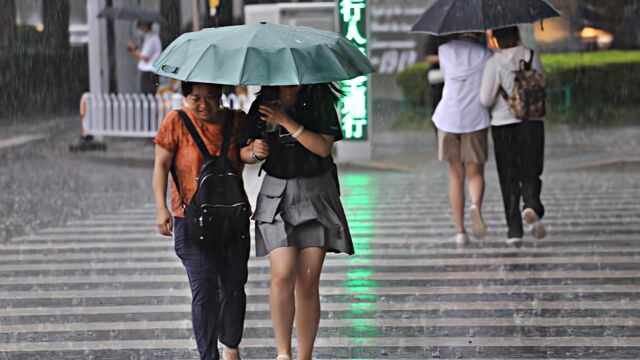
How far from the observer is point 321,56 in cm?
561

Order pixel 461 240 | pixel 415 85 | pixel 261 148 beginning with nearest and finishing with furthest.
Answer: pixel 261 148
pixel 461 240
pixel 415 85

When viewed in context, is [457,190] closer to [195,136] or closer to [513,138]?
[513,138]

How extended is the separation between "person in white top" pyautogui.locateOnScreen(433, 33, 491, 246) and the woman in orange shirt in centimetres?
401

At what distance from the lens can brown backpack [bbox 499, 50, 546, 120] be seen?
31.3 ft

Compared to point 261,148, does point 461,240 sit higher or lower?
lower

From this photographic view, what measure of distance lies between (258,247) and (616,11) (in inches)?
684

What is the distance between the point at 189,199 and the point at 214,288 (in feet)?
1.43

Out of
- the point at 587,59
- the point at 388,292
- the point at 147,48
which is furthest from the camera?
the point at 587,59

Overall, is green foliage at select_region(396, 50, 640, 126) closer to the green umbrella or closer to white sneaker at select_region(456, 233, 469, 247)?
white sneaker at select_region(456, 233, 469, 247)

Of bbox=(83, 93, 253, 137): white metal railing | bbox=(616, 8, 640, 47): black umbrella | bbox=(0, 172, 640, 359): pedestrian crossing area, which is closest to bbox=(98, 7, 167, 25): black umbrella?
bbox=(83, 93, 253, 137): white metal railing

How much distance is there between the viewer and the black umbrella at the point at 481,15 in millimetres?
9328

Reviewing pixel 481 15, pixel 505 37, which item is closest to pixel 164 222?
pixel 481 15

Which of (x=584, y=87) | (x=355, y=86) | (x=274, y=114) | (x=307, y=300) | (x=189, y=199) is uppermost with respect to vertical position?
(x=274, y=114)

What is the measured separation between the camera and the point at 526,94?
953 cm
